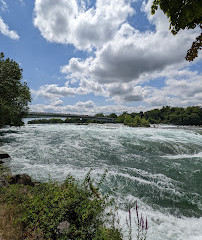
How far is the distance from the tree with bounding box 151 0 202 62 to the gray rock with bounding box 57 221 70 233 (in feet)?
22.3

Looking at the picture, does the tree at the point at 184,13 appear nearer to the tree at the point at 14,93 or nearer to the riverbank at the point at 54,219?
the riverbank at the point at 54,219

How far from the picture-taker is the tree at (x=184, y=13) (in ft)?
12.3

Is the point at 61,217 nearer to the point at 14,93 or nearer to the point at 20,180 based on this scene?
the point at 20,180

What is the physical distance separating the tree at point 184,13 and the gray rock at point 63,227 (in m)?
6.81

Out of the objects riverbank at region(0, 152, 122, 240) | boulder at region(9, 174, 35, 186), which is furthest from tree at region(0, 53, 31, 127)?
riverbank at region(0, 152, 122, 240)

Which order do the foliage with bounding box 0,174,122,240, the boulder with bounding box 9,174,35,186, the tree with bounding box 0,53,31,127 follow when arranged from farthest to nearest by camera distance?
the tree with bounding box 0,53,31,127 < the boulder with bounding box 9,174,35,186 < the foliage with bounding box 0,174,122,240

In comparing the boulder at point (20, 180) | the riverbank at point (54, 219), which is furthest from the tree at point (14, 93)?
the riverbank at point (54, 219)

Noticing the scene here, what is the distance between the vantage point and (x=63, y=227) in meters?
3.22

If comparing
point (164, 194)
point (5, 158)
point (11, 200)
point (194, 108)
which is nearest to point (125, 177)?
point (164, 194)

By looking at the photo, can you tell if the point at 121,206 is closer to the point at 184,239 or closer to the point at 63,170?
the point at 184,239

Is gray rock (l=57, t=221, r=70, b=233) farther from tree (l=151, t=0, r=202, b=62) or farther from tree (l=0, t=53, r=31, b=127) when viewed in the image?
tree (l=0, t=53, r=31, b=127)

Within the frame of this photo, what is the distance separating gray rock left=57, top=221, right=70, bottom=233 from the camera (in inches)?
122

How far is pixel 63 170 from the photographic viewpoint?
8867mm

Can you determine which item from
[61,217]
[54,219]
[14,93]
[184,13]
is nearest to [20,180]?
[54,219]
